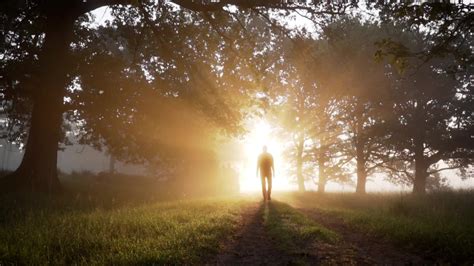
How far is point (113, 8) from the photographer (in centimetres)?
1356

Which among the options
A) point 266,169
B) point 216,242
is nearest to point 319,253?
point 216,242

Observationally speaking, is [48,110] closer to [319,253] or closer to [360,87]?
[319,253]

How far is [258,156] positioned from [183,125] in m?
5.43

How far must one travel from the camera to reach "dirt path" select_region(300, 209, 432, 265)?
5021mm

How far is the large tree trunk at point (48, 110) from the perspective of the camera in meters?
12.0

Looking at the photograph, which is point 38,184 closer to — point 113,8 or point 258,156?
point 113,8

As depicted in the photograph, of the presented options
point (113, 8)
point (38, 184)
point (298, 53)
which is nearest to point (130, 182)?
point (38, 184)

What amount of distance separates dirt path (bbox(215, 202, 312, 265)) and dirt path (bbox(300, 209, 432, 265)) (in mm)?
689

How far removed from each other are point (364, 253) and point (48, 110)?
40.3 feet

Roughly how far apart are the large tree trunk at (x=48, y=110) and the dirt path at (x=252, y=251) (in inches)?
342

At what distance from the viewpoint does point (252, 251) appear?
572cm

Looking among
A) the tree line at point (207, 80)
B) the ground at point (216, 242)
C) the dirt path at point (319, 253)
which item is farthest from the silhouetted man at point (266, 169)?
the dirt path at point (319, 253)

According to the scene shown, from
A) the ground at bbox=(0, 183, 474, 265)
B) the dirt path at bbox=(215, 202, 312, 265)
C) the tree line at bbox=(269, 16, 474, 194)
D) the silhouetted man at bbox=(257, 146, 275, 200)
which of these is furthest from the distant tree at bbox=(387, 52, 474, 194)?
the dirt path at bbox=(215, 202, 312, 265)

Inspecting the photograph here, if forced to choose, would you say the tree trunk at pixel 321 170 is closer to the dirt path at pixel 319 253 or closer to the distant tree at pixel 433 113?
the distant tree at pixel 433 113
